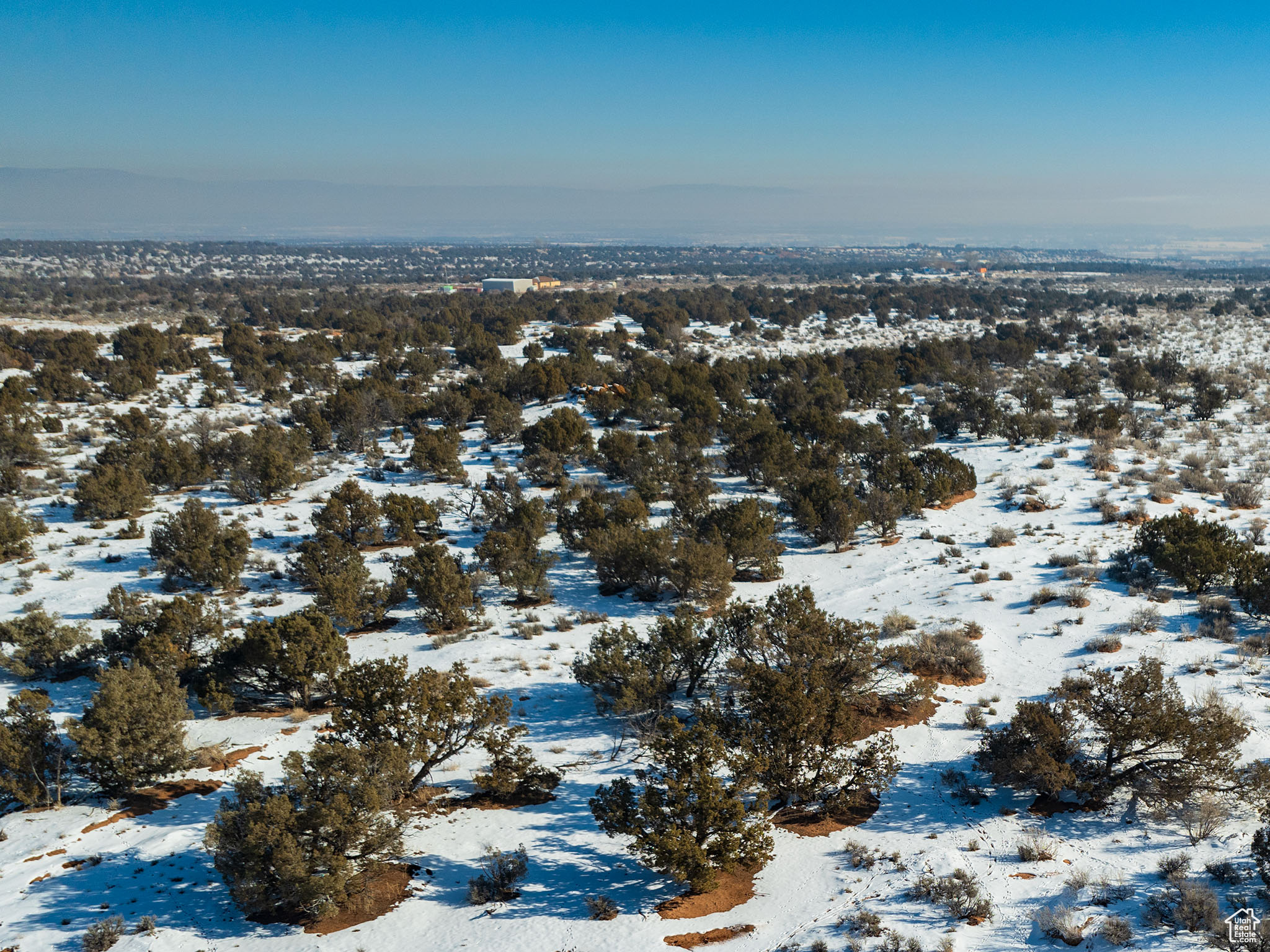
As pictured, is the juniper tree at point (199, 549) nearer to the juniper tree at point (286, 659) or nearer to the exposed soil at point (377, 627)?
the exposed soil at point (377, 627)

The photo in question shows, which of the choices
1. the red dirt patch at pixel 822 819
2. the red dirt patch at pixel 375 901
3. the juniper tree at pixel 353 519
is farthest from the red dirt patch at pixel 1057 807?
the juniper tree at pixel 353 519

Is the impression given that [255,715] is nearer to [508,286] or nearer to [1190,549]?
[1190,549]

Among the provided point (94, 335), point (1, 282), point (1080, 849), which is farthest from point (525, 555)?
point (1, 282)

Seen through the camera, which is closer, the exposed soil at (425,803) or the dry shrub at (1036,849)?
the dry shrub at (1036,849)

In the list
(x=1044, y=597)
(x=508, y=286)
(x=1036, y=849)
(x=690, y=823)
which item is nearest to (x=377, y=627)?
(x=690, y=823)

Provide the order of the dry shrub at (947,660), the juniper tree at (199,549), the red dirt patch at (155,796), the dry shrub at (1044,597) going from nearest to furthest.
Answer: the red dirt patch at (155,796) < the dry shrub at (947,660) < the dry shrub at (1044,597) < the juniper tree at (199,549)

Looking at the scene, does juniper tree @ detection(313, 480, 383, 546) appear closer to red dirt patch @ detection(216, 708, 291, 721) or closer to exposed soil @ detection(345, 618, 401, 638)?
exposed soil @ detection(345, 618, 401, 638)

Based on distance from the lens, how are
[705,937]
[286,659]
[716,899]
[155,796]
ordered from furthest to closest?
[286,659]
[155,796]
[716,899]
[705,937]
